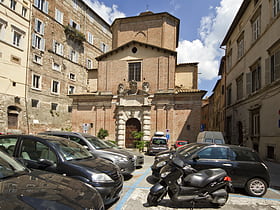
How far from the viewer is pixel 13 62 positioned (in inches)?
885

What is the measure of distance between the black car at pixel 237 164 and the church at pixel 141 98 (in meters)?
12.6

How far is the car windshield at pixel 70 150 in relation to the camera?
15.8 feet

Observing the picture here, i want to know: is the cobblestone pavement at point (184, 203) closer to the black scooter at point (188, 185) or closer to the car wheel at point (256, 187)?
the car wheel at point (256, 187)

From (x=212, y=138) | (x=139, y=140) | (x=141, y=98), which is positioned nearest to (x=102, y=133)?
(x=139, y=140)

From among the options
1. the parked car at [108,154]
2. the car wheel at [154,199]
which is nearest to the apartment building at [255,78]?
the parked car at [108,154]

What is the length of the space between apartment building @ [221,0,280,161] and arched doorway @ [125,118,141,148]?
33.2 feet

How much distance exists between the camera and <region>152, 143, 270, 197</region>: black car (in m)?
5.84

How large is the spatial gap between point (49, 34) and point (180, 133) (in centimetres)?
2242

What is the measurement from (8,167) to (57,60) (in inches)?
1088

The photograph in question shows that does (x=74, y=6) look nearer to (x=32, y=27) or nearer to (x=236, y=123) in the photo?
(x=32, y=27)

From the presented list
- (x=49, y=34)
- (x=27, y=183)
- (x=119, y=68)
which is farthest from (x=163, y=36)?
(x=27, y=183)

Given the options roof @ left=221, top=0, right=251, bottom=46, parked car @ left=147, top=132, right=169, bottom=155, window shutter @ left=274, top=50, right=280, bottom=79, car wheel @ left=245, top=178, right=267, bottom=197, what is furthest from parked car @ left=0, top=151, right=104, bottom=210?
→ roof @ left=221, top=0, right=251, bottom=46

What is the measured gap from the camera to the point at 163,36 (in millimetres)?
24141

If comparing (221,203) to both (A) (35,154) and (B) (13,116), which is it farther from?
(B) (13,116)
